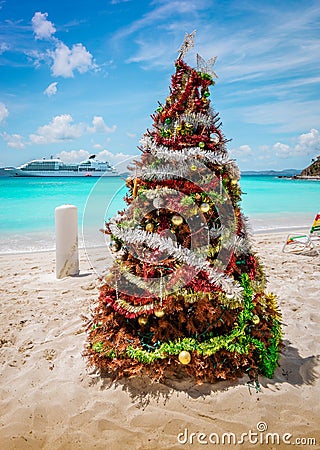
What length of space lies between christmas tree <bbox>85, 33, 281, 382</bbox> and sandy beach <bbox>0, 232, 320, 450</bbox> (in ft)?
0.58

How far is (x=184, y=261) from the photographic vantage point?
271cm

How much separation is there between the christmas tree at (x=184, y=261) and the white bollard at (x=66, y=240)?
3.05 m

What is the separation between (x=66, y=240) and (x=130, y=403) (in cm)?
354

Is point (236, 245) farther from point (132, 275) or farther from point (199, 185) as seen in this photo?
point (132, 275)

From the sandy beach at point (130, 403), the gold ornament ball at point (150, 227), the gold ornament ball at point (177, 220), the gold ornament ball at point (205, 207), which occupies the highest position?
the gold ornament ball at point (205, 207)

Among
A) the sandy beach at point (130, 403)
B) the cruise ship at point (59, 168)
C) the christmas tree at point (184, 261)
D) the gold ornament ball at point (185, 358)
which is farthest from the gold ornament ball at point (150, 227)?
the cruise ship at point (59, 168)

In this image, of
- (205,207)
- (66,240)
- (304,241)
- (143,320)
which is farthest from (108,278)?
(304,241)

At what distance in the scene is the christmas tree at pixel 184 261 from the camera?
272cm

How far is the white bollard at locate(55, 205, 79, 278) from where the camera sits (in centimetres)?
579

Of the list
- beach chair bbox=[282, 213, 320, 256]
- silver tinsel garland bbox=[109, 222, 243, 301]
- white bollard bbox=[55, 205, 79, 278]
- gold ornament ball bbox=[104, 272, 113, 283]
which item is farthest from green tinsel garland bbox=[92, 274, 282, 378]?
beach chair bbox=[282, 213, 320, 256]

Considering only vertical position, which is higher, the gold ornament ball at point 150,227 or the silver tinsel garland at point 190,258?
the gold ornament ball at point 150,227

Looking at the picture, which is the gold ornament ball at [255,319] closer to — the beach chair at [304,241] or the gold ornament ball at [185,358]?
the gold ornament ball at [185,358]

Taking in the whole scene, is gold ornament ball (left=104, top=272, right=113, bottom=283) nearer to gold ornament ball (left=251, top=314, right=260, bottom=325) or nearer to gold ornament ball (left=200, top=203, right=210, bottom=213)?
gold ornament ball (left=200, top=203, right=210, bottom=213)

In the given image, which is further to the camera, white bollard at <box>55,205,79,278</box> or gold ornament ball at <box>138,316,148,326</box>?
white bollard at <box>55,205,79,278</box>
